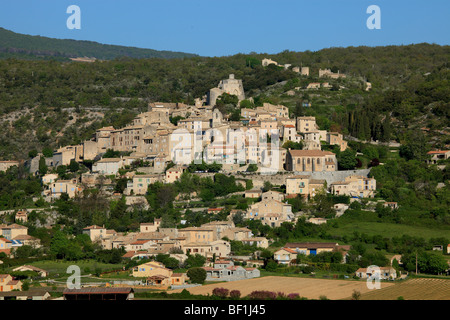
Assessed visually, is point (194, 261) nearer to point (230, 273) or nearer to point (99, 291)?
point (230, 273)

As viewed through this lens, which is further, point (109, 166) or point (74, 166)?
point (74, 166)

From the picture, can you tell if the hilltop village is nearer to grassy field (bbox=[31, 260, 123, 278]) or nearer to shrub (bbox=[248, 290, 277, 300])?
grassy field (bbox=[31, 260, 123, 278])

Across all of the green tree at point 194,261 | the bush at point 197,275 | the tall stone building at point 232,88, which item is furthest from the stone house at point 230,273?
the tall stone building at point 232,88

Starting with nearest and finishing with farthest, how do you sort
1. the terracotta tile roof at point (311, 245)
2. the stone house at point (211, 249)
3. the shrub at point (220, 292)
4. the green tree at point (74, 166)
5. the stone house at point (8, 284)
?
the shrub at point (220, 292) → the stone house at point (8, 284) → the terracotta tile roof at point (311, 245) → the stone house at point (211, 249) → the green tree at point (74, 166)

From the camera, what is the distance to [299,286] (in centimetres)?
3931

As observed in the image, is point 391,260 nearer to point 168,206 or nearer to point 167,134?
point 168,206

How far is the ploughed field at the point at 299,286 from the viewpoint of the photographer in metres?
37.5

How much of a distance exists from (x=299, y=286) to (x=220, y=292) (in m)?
4.08

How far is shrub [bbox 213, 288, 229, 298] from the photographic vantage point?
37.4 metres

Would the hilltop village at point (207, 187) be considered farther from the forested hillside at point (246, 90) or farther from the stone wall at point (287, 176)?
the forested hillside at point (246, 90)

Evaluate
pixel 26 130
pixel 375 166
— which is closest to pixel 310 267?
pixel 375 166

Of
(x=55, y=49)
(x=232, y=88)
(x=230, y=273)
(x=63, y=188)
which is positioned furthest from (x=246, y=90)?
(x=55, y=49)

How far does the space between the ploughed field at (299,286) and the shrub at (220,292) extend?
45 cm

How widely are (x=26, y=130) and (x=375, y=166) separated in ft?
133
